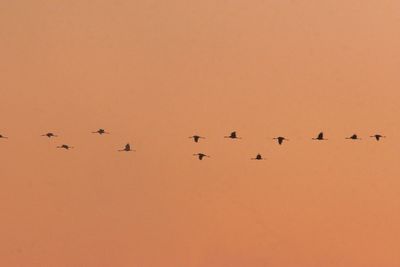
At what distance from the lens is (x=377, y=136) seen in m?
125

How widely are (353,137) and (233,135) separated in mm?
14483

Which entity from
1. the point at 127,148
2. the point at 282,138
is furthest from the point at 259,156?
the point at 127,148

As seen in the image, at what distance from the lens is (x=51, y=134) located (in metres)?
122

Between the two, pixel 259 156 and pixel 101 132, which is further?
pixel 259 156

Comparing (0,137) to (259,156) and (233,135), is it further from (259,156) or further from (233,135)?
(259,156)

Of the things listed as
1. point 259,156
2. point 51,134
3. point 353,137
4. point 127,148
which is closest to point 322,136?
point 353,137

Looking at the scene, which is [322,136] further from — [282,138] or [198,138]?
[198,138]

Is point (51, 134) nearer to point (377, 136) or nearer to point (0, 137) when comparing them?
point (0, 137)

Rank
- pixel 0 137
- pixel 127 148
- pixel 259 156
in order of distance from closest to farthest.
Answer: pixel 0 137 < pixel 127 148 < pixel 259 156

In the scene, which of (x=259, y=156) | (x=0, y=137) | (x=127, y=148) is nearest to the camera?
(x=0, y=137)

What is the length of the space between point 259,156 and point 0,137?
1453 inches

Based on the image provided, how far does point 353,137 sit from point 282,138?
8.60 m

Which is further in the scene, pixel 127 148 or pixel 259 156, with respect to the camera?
pixel 259 156

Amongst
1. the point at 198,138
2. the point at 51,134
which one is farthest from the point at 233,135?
the point at 51,134
